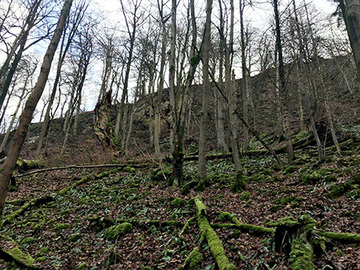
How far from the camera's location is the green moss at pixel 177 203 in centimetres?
613

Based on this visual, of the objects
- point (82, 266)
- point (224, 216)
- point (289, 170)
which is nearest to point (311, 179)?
point (289, 170)

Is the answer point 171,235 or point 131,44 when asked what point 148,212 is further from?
point 131,44

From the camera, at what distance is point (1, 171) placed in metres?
4.22

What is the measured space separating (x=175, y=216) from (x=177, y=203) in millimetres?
611

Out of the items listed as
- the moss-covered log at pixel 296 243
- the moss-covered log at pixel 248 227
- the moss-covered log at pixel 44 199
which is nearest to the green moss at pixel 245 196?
the moss-covered log at pixel 248 227

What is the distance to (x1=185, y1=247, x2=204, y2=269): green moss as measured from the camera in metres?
3.48

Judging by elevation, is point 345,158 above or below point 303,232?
above

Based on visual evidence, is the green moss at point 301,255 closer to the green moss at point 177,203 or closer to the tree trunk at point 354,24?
the tree trunk at point 354,24

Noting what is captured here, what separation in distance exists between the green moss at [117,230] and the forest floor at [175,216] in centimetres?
3

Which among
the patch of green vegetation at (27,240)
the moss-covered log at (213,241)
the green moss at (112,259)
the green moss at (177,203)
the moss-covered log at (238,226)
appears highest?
the green moss at (177,203)

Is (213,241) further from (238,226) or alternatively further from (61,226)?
(61,226)

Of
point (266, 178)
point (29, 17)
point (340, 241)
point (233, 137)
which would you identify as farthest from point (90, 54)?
point (340, 241)

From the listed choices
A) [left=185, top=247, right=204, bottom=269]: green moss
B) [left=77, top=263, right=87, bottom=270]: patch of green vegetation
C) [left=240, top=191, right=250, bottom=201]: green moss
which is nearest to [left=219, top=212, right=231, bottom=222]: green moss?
[left=240, top=191, right=250, bottom=201]: green moss

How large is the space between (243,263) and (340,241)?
4.76ft
